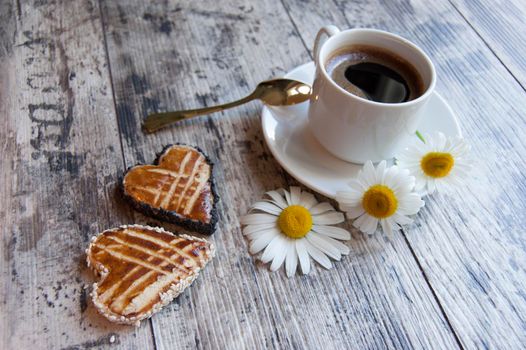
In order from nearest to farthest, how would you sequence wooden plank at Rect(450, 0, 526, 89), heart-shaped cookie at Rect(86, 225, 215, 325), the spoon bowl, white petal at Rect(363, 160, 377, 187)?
heart-shaped cookie at Rect(86, 225, 215, 325)
white petal at Rect(363, 160, 377, 187)
the spoon bowl
wooden plank at Rect(450, 0, 526, 89)

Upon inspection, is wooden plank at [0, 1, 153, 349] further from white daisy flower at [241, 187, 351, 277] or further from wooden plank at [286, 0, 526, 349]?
wooden plank at [286, 0, 526, 349]

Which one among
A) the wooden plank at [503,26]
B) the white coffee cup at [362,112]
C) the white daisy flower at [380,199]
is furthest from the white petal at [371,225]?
the wooden plank at [503,26]

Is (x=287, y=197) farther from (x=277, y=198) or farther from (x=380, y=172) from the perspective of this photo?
(x=380, y=172)

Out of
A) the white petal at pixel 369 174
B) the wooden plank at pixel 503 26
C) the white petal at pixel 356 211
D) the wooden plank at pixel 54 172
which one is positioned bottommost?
the wooden plank at pixel 54 172

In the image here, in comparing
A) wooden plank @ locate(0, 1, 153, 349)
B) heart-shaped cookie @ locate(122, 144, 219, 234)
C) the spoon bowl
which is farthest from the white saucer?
wooden plank @ locate(0, 1, 153, 349)

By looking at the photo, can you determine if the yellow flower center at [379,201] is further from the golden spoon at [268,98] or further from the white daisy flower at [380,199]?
the golden spoon at [268,98]

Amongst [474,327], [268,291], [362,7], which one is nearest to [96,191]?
[268,291]
